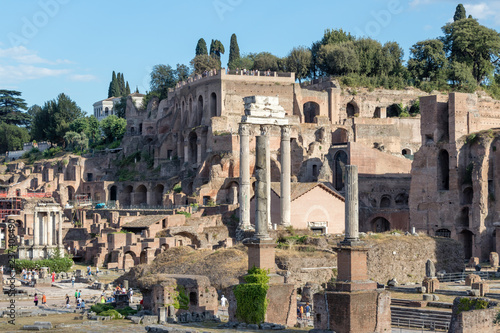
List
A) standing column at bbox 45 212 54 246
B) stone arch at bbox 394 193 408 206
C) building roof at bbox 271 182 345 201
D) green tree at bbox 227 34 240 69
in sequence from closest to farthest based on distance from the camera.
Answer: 1. building roof at bbox 271 182 345 201
2. standing column at bbox 45 212 54 246
3. stone arch at bbox 394 193 408 206
4. green tree at bbox 227 34 240 69

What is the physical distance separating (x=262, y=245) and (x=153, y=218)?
3163cm

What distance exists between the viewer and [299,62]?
90.2 meters

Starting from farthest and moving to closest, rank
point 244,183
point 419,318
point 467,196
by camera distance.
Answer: point 467,196 → point 244,183 → point 419,318

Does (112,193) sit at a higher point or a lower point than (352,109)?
lower

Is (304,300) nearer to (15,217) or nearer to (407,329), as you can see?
(407,329)

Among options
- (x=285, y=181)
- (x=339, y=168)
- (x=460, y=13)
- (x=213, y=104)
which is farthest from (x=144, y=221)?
(x=460, y=13)

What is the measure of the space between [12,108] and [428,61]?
64.3 meters

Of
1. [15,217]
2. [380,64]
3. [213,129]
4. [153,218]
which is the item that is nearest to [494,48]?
[380,64]

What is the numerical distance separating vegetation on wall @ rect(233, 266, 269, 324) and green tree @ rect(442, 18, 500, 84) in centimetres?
5990

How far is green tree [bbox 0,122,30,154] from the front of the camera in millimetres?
116312

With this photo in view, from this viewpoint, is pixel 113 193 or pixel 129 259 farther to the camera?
pixel 113 193

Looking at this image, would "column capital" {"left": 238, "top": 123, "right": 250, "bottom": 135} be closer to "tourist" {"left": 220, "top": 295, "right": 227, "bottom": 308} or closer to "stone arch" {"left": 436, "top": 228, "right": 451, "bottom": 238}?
"stone arch" {"left": 436, "top": 228, "right": 451, "bottom": 238}

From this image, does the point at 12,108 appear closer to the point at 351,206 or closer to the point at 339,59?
the point at 339,59

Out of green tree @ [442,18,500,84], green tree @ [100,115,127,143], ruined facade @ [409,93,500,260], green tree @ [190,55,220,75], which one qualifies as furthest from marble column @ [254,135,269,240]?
green tree @ [100,115,127,143]
